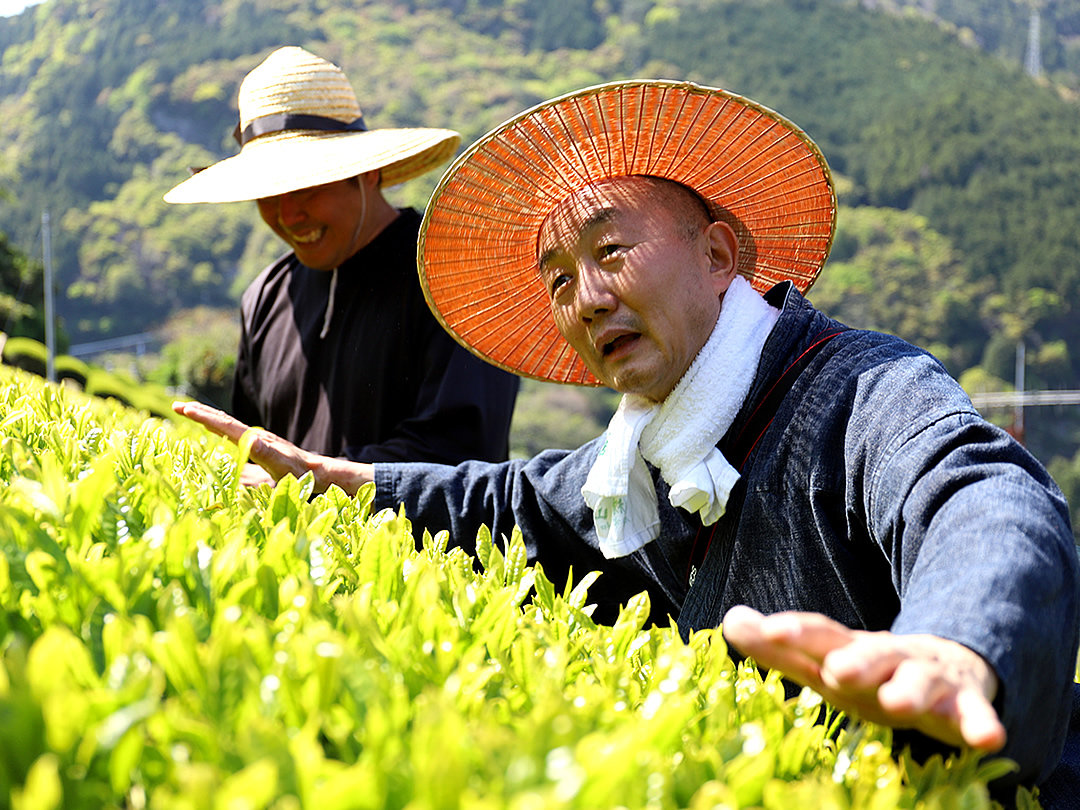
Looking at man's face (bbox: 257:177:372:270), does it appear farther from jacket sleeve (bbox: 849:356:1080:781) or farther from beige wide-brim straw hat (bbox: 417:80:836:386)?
jacket sleeve (bbox: 849:356:1080:781)

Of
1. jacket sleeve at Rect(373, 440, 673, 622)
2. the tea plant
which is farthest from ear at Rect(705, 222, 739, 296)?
the tea plant

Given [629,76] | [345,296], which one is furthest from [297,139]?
[629,76]

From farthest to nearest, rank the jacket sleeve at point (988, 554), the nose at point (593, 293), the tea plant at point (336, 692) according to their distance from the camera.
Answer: the nose at point (593, 293) → the jacket sleeve at point (988, 554) → the tea plant at point (336, 692)

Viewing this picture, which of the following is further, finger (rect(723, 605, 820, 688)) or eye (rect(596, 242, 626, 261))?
eye (rect(596, 242, 626, 261))

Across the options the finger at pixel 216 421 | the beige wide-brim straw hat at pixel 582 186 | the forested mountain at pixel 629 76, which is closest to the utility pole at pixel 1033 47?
the forested mountain at pixel 629 76

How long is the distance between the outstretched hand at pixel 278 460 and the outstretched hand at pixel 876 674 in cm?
154

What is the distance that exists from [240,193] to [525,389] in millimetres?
62460

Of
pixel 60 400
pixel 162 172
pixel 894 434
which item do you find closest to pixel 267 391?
pixel 60 400

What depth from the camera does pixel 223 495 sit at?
1.78 metres

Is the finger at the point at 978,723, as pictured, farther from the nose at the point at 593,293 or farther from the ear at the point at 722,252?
the ear at the point at 722,252

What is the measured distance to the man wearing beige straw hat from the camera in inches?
128

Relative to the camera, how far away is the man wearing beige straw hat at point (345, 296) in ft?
10.7

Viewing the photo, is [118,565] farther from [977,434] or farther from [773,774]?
[977,434]

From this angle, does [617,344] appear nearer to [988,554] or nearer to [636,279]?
[636,279]
